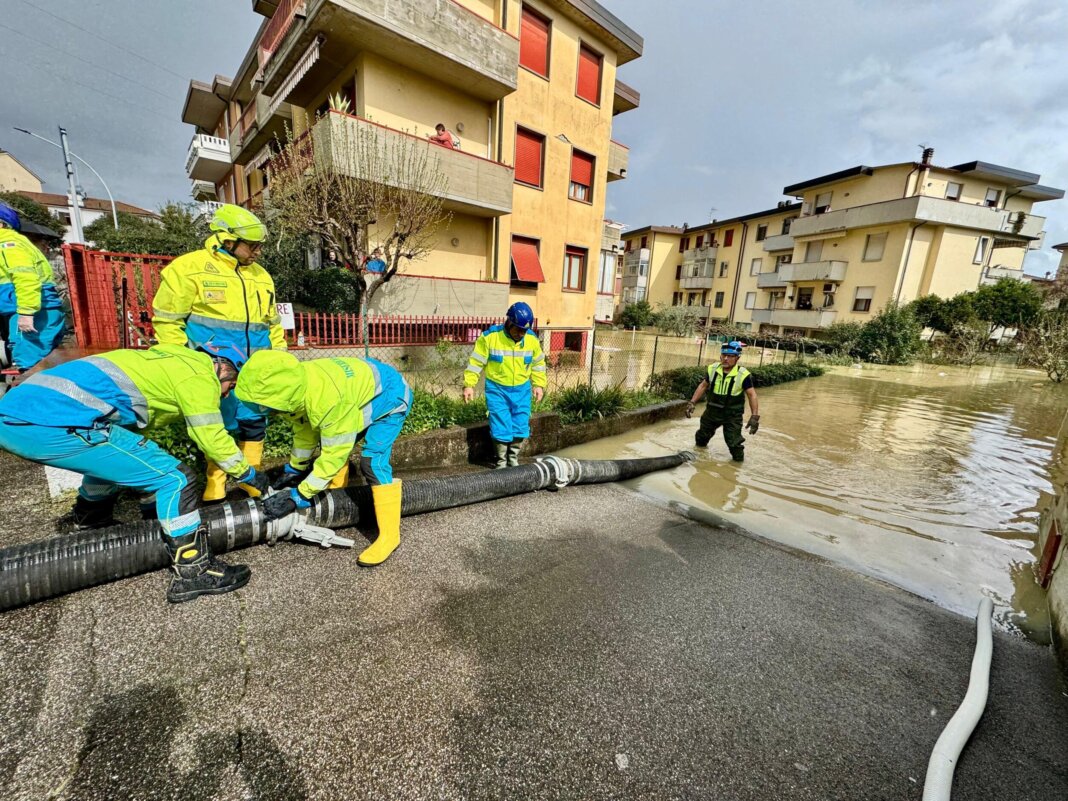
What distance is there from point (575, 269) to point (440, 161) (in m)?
6.27

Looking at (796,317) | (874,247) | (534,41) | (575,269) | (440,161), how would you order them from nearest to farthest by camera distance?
(440,161) → (534,41) → (575,269) → (874,247) → (796,317)

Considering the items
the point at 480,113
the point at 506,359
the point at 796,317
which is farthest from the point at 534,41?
the point at 796,317

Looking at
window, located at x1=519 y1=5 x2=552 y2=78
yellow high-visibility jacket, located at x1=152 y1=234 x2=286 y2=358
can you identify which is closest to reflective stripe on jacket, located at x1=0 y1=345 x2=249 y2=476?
yellow high-visibility jacket, located at x1=152 y1=234 x2=286 y2=358

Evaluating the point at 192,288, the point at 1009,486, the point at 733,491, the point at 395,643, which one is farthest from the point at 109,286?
the point at 1009,486

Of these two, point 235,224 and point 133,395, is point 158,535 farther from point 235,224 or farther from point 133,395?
point 235,224

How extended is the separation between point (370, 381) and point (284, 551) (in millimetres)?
1285

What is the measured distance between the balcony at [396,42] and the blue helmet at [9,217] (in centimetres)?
661

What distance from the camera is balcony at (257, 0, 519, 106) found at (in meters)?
8.57

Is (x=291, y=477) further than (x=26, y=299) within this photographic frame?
No

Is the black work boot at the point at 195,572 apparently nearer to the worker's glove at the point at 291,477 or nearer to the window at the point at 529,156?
the worker's glove at the point at 291,477

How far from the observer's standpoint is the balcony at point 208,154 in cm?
1642

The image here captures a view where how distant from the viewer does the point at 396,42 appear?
9164 millimetres

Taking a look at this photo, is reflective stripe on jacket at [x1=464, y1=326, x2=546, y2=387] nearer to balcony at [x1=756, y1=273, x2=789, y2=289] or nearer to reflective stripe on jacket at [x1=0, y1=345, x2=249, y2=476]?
reflective stripe on jacket at [x1=0, y1=345, x2=249, y2=476]

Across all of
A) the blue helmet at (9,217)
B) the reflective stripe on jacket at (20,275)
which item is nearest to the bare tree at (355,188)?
the reflective stripe on jacket at (20,275)
